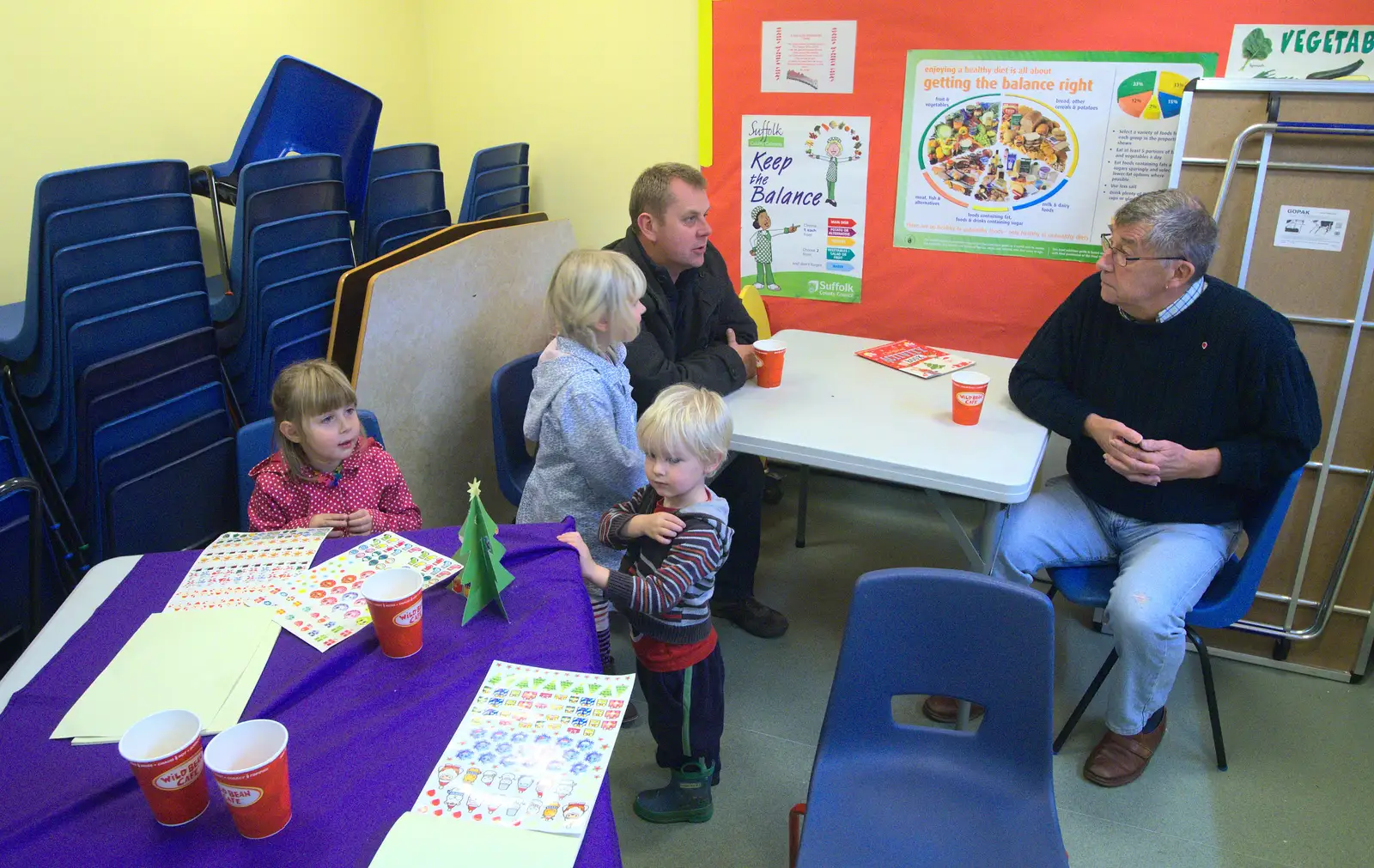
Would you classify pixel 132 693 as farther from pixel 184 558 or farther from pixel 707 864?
pixel 707 864

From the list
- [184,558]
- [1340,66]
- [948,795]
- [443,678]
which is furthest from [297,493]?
[1340,66]

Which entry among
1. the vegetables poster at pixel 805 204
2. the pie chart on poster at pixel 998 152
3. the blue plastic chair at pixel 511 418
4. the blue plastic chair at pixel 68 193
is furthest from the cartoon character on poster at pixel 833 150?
the blue plastic chair at pixel 68 193

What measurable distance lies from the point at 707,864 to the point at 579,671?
0.88 metres

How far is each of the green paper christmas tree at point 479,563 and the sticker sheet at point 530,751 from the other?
0.13 metres

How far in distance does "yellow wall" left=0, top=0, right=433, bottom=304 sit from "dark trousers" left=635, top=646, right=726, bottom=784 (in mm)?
2249

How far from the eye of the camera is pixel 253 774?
3.19ft

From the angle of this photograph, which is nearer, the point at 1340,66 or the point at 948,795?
the point at 948,795

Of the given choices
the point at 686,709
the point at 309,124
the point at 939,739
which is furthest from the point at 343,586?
the point at 309,124

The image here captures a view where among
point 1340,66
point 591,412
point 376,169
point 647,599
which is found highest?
point 1340,66

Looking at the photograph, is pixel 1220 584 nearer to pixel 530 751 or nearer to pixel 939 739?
pixel 939 739

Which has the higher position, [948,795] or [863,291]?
[863,291]

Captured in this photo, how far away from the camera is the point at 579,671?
1.32 metres

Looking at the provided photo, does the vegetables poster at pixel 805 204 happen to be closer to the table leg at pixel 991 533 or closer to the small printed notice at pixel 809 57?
the small printed notice at pixel 809 57

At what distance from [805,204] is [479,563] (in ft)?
7.34
